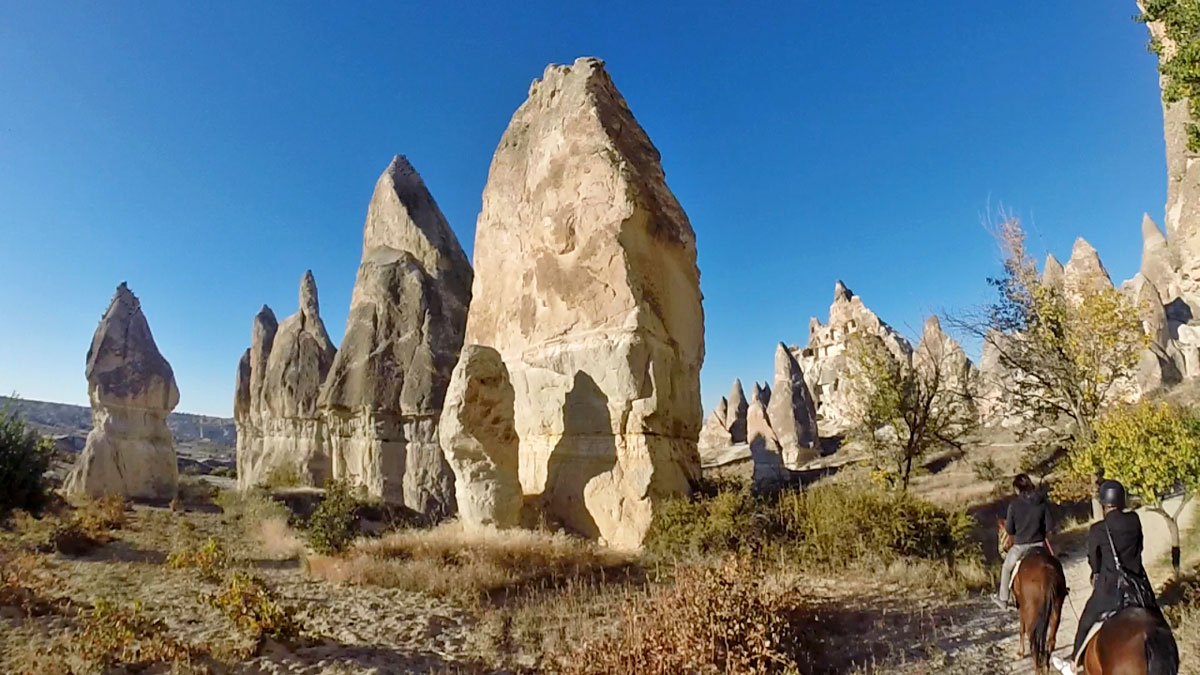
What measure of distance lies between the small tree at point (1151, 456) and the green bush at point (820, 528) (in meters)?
1.72

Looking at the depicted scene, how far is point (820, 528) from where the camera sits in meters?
8.43

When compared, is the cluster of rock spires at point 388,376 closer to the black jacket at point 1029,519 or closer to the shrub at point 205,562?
the shrub at point 205,562

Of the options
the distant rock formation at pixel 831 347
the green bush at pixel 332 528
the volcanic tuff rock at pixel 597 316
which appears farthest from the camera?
the distant rock formation at pixel 831 347

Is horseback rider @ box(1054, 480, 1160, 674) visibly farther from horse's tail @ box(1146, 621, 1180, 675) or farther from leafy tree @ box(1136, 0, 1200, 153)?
leafy tree @ box(1136, 0, 1200, 153)

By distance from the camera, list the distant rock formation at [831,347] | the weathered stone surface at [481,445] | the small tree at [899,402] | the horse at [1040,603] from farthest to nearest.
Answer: the distant rock formation at [831,347]
the small tree at [899,402]
the weathered stone surface at [481,445]
the horse at [1040,603]

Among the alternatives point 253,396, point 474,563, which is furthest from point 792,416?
point 474,563

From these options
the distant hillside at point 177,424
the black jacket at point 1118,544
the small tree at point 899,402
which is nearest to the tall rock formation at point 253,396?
the small tree at point 899,402

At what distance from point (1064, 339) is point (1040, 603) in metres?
7.52

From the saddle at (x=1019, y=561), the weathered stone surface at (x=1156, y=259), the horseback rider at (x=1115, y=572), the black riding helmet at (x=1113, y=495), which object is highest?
the weathered stone surface at (x=1156, y=259)

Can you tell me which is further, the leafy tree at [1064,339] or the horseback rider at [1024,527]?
the leafy tree at [1064,339]

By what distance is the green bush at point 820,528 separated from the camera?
8117 mm

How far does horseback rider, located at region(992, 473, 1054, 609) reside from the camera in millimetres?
5365

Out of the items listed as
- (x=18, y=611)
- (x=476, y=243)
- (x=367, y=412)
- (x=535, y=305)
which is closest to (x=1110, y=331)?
(x=535, y=305)

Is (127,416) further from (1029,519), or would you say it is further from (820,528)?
(1029,519)
